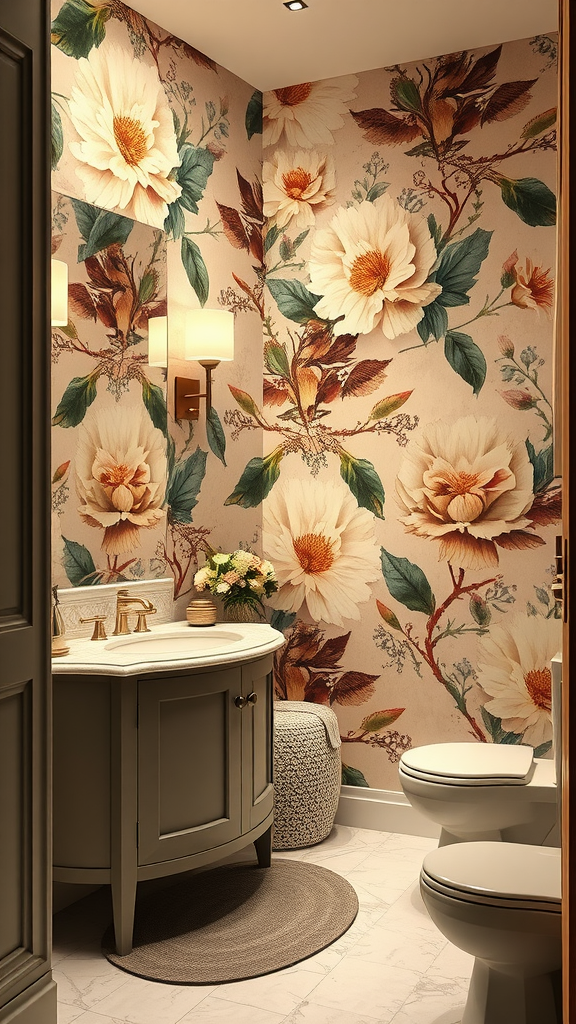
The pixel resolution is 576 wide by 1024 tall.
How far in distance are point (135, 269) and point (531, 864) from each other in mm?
2074

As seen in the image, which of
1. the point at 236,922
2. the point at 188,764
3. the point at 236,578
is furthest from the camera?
the point at 236,578

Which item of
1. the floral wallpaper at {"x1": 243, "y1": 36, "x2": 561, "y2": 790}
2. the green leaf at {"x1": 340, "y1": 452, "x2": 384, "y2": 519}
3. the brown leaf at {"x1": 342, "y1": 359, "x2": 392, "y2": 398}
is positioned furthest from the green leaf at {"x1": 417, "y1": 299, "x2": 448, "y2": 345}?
the green leaf at {"x1": 340, "y1": 452, "x2": 384, "y2": 519}

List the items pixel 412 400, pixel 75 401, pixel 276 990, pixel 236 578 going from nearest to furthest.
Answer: pixel 276 990, pixel 75 401, pixel 236 578, pixel 412 400

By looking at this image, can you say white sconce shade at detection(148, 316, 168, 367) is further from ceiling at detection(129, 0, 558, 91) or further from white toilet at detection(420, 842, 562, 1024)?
white toilet at detection(420, 842, 562, 1024)

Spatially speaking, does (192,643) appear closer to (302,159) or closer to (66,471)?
(66,471)

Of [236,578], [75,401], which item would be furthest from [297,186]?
[236,578]

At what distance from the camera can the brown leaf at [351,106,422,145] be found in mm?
3400

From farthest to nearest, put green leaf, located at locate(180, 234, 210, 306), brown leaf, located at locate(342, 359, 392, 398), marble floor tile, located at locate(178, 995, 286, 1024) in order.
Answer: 1. brown leaf, located at locate(342, 359, 392, 398)
2. green leaf, located at locate(180, 234, 210, 306)
3. marble floor tile, located at locate(178, 995, 286, 1024)

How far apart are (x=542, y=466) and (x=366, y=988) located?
1757 millimetres

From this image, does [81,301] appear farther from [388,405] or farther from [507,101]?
[507,101]

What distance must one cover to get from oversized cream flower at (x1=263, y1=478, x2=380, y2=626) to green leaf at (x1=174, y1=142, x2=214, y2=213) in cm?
111

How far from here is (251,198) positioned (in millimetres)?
3625

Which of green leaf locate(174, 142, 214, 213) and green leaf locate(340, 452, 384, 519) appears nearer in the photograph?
green leaf locate(174, 142, 214, 213)

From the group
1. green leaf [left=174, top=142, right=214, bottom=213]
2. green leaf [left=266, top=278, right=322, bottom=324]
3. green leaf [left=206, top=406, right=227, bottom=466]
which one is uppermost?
green leaf [left=174, top=142, right=214, bottom=213]
